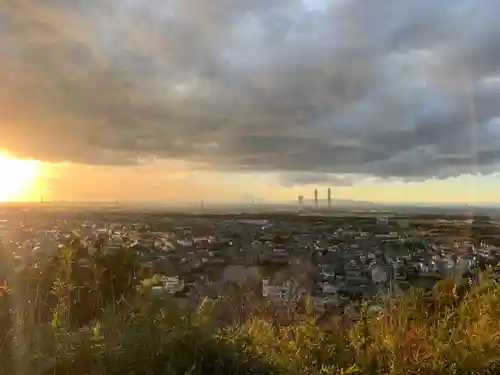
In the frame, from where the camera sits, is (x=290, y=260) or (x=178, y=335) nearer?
(x=178, y=335)

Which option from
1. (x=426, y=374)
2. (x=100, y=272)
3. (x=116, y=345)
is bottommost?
(x=426, y=374)

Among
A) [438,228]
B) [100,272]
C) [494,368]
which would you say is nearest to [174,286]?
[100,272]

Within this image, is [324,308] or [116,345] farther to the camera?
[324,308]

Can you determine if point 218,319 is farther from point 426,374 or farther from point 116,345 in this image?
point 426,374

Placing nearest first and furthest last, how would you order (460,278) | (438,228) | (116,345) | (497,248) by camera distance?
(116,345), (460,278), (497,248), (438,228)

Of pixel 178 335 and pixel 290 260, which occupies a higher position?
pixel 178 335

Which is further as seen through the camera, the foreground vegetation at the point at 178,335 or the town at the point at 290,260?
the town at the point at 290,260

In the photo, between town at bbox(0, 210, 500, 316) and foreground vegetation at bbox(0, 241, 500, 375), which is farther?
town at bbox(0, 210, 500, 316)

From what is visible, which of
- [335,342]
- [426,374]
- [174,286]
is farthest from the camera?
[174,286]
